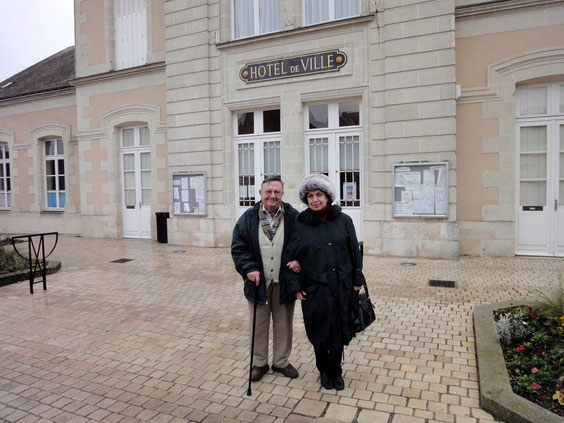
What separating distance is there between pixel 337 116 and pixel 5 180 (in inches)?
497

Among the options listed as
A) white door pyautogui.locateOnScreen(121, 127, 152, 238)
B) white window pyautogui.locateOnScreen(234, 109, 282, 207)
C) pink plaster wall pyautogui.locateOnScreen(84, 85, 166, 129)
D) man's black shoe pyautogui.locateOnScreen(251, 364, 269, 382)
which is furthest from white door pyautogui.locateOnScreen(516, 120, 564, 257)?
white door pyautogui.locateOnScreen(121, 127, 152, 238)

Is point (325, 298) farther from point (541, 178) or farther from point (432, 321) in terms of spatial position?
point (541, 178)

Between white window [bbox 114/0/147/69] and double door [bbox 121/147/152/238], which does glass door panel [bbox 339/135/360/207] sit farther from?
white window [bbox 114/0/147/69]

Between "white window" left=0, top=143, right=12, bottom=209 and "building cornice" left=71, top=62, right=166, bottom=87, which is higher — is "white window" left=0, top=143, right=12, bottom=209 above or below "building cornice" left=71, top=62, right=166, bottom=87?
below

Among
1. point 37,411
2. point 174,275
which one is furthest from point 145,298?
point 37,411

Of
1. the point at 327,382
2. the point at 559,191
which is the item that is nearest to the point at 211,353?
the point at 327,382

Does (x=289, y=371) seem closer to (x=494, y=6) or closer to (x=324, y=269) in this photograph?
(x=324, y=269)

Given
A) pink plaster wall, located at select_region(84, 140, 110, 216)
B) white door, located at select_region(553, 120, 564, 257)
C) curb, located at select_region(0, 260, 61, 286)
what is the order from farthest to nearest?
pink plaster wall, located at select_region(84, 140, 110, 216)
white door, located at select_region(553, 120, 564, 257)
curb, located at select_region(0, 260, 61, 286)

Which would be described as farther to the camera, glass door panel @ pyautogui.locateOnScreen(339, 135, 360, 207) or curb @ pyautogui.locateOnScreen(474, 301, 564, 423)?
glass door panel @ pyautogui.locateOnScreen(339, 135, 360, 207)

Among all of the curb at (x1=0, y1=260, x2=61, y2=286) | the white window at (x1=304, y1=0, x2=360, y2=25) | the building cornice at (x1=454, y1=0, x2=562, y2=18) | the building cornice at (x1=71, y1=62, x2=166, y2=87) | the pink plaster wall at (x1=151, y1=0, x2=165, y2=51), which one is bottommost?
the curb at (x1=0, y1=260, x2=61, y2=286)

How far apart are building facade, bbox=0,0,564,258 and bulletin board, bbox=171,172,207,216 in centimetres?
4

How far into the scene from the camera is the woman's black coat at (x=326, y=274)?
312 centimetres

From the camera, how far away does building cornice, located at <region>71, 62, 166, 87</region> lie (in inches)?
448

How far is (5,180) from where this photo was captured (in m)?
15.5
